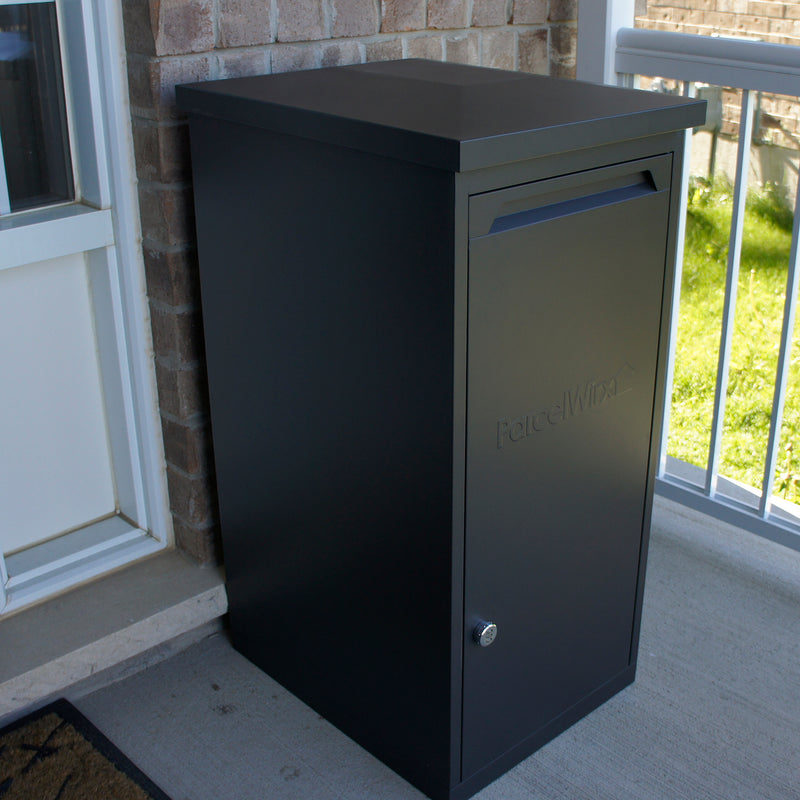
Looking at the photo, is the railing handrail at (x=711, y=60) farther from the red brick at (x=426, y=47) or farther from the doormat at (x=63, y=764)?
the doormat at (x=63, y=764)

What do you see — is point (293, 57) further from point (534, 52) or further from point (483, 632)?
point (483, 632)

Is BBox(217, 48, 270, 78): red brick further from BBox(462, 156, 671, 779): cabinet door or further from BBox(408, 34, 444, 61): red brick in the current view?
BBox(462, 156, 671, 779): cabinet door

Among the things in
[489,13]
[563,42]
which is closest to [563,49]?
[563,42]

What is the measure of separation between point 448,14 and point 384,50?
0.19 m

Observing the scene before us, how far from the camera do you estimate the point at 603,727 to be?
193 cm

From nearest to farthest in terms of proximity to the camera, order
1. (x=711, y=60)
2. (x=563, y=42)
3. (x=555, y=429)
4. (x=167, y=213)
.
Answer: (x=555, y=429)
(x=167, y=213)
(x=711, y=60)
(x=563, y=42)

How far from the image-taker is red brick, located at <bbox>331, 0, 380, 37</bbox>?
1.92 meters

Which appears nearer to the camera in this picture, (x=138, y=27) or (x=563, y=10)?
(x=138, y=27)

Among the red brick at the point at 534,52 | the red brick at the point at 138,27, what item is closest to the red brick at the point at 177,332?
the red brick at the point at 138,27

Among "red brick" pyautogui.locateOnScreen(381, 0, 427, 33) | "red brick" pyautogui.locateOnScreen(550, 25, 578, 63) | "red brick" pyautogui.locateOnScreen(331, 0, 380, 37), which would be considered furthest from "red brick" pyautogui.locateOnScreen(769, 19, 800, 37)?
"red brick" pyautogui.locateOnScreen(331, 0, 380, 37)

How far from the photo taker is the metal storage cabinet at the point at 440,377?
141 centimetres

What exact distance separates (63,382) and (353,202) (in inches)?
33.1

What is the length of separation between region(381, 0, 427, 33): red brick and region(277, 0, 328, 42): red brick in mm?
160

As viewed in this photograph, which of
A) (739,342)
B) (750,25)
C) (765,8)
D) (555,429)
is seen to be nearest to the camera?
(555,429)
